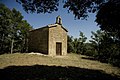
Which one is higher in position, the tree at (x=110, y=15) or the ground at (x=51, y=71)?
the tree at (x=110, y=15)

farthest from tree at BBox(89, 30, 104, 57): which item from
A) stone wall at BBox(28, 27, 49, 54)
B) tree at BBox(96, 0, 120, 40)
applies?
tree at BBox(96, 0, 120, 40)

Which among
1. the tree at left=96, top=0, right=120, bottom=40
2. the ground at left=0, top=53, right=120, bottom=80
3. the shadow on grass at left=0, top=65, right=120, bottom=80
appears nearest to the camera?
the tree at left=96, top=0, right=120, bottom=40

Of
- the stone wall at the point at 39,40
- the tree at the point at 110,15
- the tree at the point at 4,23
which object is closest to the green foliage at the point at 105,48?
the stone wall at the point at 39,40

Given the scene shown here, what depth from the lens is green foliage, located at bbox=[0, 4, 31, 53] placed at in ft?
125

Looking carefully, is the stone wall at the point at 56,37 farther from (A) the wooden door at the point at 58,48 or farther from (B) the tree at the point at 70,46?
(B) the tree at the point at 70,46

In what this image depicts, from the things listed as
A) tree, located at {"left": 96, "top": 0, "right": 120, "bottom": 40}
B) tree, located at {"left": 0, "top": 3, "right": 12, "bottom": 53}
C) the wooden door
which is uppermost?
tree, located at {"left": 0, "top": 3, "right": 12, "bottom": 53}

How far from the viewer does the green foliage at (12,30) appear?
38.0 metres

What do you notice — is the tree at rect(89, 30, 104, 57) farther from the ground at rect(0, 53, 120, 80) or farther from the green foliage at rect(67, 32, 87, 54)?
the ground at rect(0, 53, 120, 80)

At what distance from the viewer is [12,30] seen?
38.4 meters

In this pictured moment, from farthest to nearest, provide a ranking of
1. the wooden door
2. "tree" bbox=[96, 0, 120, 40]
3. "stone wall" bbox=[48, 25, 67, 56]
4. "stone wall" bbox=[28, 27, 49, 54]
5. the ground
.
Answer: the wooden door
"stone wall" bbox=[28, 27, 49, 54]
"stone wall" bbox=[48, 25, 67, 56]
the ground
"tree" bbox=[96, 0, 120, 40]

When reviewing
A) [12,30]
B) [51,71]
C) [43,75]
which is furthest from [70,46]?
[43,75]

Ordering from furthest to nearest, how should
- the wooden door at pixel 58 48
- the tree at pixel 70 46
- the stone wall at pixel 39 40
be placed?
1. the tree at pixel 70 46
2. the wooden door at pixel 58 48
3. the stone wall at pixel 39 40

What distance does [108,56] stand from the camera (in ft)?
97.9

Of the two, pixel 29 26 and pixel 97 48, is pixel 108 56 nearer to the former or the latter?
pixel 97 48
